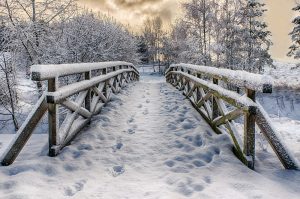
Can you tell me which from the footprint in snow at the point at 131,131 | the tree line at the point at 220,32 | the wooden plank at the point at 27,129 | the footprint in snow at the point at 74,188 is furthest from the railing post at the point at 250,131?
the tree line at the point at 220,32

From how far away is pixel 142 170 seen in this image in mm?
4676

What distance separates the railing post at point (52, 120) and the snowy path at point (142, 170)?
0.60ft

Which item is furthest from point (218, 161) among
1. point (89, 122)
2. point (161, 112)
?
point (161, 112)

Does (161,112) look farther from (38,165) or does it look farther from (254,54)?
(254,54)

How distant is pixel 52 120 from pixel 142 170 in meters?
1.54

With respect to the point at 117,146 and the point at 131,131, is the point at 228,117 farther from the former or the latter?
the point at 131,131

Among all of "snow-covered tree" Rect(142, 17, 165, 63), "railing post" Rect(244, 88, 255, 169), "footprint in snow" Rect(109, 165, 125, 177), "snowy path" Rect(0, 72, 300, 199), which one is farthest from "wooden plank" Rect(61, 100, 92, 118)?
"snow-covered tree" Rect(142, 17, 165, 63)

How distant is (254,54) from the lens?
111 ft

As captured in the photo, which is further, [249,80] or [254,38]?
[254,38]

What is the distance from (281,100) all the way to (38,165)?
24.5m

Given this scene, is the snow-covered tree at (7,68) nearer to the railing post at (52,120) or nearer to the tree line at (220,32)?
the railing post at (52,120)

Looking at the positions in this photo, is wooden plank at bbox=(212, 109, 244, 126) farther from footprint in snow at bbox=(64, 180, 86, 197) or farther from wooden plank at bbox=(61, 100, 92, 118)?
wooden plank at bbox=(61, 100, 92, 118)

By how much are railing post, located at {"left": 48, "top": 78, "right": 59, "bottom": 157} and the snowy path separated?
0.60 ft

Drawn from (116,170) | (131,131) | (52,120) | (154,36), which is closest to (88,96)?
(131,131)
